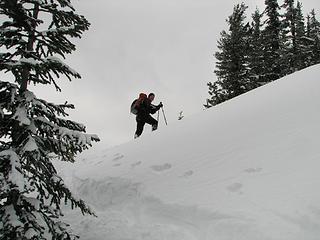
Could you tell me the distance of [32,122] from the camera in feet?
21.5

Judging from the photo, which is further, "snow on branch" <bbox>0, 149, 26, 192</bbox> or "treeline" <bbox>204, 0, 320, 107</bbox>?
"treeline" <bbox>204, 0, 320, 107</bbox>

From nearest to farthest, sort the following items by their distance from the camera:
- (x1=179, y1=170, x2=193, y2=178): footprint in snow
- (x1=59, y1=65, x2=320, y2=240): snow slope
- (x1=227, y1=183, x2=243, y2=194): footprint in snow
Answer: (x1=59, y1=65, x2=320, y2=240): snow slope → (x1=227, y1=183, x2=243, y2=194): footprint in snow → (x1=179, y1=170, x2=193, y2=178): footprint in snow

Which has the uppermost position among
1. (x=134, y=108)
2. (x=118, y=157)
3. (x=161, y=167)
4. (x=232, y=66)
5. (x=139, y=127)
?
(x=232, y=66)

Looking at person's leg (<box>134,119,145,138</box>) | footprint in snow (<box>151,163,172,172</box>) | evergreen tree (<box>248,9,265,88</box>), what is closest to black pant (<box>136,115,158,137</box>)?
person's leg (<box>134,119,145,138</box>)

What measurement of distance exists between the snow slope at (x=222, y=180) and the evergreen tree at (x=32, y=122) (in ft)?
5.93

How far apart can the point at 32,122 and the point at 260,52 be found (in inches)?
1182

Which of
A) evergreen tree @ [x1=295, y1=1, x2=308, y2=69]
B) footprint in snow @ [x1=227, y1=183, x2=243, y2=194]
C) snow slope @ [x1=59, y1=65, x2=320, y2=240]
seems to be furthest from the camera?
evergreen tree @ [x1=295, y1=1, x2=308, y2=69]

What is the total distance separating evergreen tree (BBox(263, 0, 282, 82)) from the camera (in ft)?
112

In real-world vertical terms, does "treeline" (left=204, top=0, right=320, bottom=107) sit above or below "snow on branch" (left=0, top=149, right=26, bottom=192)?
above

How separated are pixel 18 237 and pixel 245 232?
3.54m

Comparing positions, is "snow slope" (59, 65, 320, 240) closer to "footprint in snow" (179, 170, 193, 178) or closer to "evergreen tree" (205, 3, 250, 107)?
"footprint in snow" (179, 170, 193, 178)

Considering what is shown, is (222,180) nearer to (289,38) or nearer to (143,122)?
(143,122)

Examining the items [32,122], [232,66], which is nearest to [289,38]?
[232,66]

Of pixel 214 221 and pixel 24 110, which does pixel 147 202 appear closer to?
pixel 214 221
